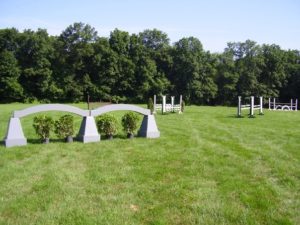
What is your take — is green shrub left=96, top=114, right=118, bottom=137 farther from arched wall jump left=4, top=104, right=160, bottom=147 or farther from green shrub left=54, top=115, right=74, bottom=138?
green shrub left=54, top=115, right=74, bottom=138

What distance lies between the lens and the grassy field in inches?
208

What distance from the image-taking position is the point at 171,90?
50094 millimetres

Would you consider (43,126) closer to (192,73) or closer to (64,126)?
(64,126)

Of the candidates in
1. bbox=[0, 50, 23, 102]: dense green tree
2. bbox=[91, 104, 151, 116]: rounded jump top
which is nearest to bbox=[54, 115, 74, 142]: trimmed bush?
bbox=[91, 104, 151, 116]: rounded jump top

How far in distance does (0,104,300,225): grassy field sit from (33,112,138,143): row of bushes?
1.35ft

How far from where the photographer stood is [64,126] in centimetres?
1102

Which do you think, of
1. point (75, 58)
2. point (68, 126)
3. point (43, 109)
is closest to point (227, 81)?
point (75, 58)

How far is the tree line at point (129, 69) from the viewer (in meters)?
46.6

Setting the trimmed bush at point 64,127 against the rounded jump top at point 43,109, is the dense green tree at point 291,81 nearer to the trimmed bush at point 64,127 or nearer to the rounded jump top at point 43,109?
the rounded jump top at point 43,109

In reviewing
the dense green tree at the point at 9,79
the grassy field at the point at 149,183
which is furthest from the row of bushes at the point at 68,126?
the dense green tree at the point at 9,79

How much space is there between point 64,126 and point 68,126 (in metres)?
0.12

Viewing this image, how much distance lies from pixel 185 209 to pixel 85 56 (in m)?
45.1

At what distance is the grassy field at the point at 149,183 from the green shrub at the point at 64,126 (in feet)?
1.49

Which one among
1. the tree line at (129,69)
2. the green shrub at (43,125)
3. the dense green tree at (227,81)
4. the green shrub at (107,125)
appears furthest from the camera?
the dense green tree at (227,81)
